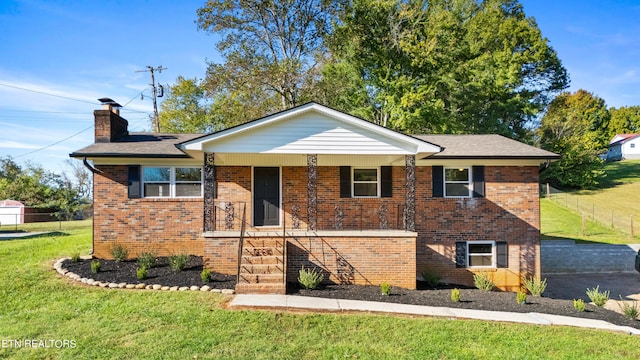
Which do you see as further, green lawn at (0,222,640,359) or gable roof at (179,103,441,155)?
gable roof at (179,103,441,155)

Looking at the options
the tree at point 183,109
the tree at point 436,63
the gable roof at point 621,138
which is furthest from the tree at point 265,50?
the gable roof at point 621,138

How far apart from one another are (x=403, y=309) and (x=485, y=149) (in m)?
6.76

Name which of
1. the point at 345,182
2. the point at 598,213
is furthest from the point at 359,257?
the point at 598,213

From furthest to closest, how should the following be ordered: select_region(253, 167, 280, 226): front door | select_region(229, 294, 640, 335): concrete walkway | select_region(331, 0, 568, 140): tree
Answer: select_region(331, 0, 568, 140): tree, select_region(253, 167, 280, 226): front door, select_region(229, 294, 640, 335): concrete walkway

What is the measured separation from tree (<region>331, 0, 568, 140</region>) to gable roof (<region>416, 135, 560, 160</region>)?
25.8 feet

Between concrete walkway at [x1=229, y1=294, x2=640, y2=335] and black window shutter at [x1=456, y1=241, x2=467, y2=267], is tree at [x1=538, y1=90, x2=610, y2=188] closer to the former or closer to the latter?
black window shutter at [x1=456, y1=241, x2=467, y2=267]

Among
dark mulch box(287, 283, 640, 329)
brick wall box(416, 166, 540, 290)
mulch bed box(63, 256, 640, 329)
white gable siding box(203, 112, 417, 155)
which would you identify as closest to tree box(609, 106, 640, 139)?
brick wall box(416, 166, 540, 290)

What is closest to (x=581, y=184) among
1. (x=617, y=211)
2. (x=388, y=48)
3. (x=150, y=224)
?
(x=617, y=211)

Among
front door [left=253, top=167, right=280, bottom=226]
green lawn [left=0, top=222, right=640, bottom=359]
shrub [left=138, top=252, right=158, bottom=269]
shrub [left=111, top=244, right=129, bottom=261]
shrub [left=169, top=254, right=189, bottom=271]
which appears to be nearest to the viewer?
green lawn [left=0, top=222, right=640, bottom=359]

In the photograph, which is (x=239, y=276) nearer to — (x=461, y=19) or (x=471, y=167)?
(x=471, y=167)

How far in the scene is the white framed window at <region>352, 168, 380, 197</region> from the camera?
1246 cm

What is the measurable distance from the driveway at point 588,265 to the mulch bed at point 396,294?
5.68 m

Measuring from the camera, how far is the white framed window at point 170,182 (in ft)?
39.1

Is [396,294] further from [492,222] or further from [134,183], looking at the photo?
[134,183]
